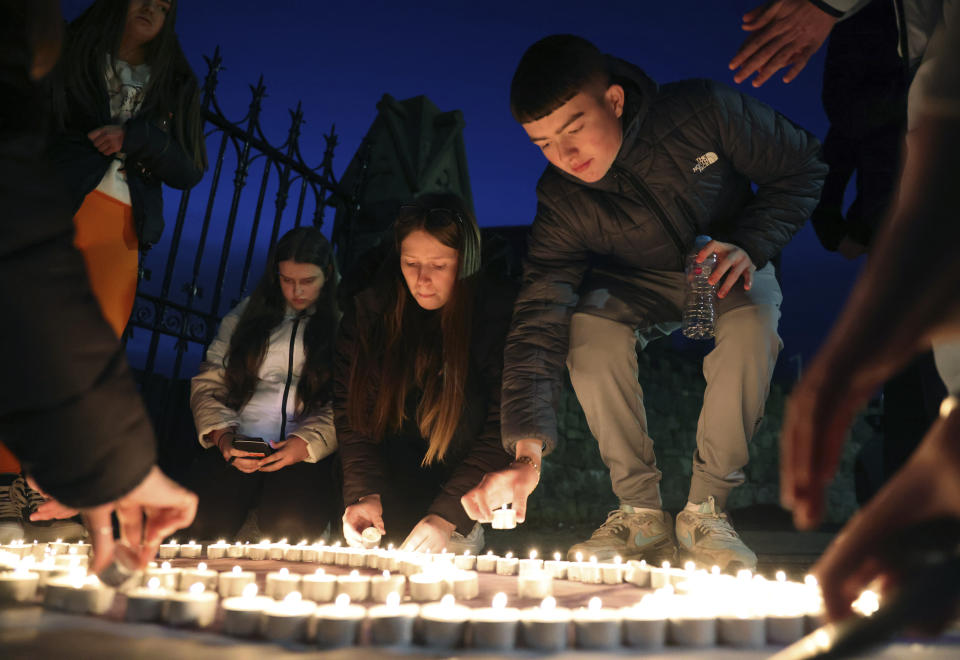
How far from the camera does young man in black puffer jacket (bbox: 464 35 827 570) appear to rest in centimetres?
300

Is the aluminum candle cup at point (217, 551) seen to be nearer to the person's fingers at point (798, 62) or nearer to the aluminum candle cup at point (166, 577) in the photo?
the aluminum candle cup at point (166, 577)

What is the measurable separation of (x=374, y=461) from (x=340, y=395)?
0.43 metres

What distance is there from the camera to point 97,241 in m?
3.46

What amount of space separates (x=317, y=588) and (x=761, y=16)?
2264 mm

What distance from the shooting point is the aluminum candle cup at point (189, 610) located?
63.1 inches

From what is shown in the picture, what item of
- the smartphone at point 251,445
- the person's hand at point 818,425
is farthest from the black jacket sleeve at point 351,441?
the person's hand at point 818,425

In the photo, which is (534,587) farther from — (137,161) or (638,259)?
(137,161)

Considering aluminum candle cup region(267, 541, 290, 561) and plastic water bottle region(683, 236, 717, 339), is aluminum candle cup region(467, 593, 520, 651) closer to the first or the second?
aluminum candle cup region(267, 541, 290, 561)

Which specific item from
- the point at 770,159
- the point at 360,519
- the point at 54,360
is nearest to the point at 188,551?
the point at 360,519

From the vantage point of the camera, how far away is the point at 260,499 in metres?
3.94

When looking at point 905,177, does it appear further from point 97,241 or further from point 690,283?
point 97,241

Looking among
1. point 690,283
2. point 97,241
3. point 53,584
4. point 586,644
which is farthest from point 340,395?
point 586,644

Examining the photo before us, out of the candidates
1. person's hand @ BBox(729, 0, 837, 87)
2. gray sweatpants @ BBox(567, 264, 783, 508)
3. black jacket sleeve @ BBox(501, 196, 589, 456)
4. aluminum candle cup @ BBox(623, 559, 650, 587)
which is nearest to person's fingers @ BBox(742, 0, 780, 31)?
person's hand @ BBox(729, 0, 837, 87)

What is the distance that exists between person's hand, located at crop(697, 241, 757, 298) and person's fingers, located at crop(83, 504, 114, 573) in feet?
7.57
